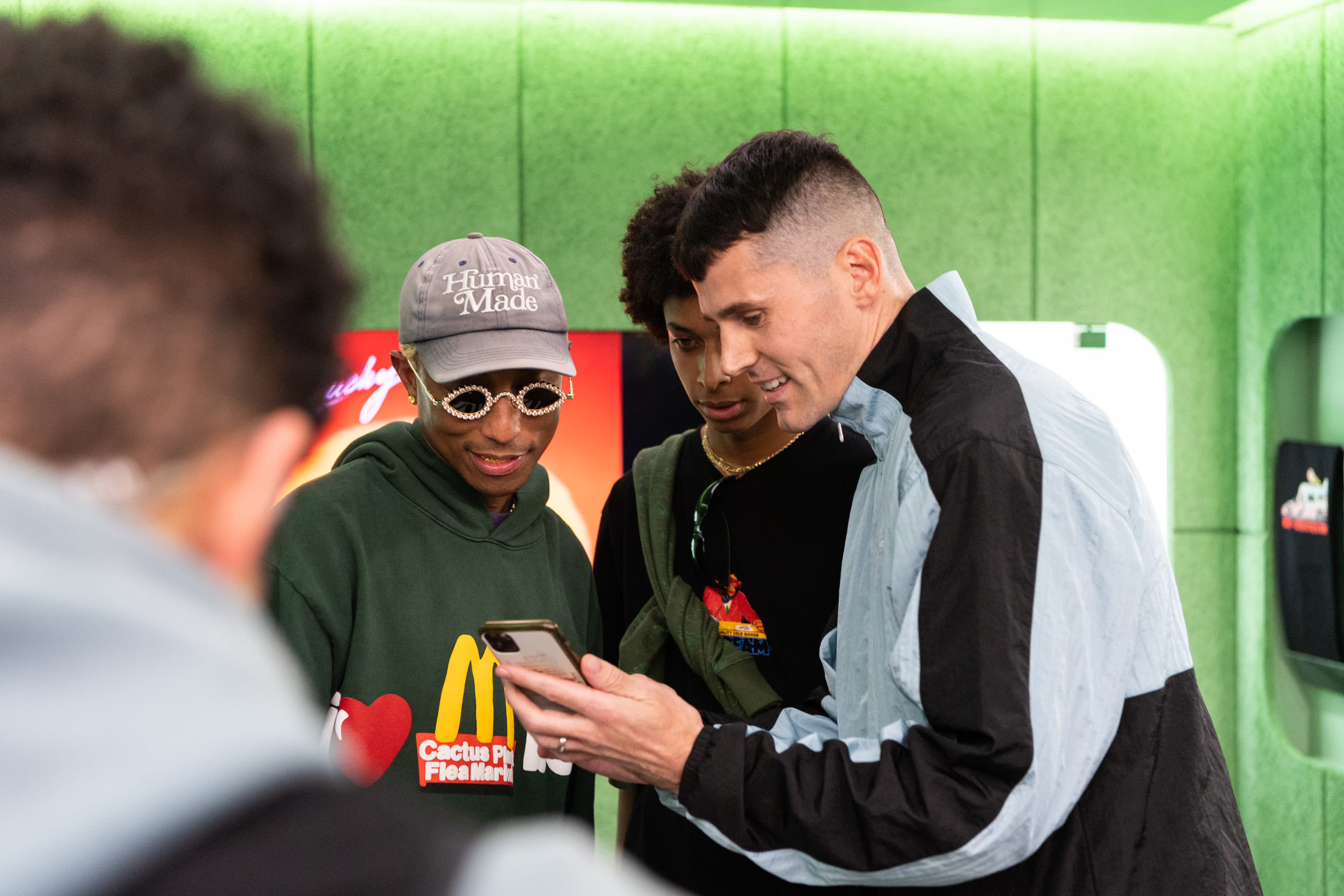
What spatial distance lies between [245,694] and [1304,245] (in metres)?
4.61

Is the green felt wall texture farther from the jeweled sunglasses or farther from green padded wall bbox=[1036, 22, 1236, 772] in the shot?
the jeweled sunglasses

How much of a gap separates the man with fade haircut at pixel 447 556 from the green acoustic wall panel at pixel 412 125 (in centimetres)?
202

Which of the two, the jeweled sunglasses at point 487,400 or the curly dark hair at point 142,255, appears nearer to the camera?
the curly dark hair at point 142,255

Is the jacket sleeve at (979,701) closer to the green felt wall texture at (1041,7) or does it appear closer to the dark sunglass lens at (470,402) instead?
the dark sunglass lens at (470,402)

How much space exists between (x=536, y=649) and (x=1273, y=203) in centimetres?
404

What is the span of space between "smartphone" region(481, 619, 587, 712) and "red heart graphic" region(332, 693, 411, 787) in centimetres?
25

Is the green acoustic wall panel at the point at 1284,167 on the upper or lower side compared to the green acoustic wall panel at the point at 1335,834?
upper

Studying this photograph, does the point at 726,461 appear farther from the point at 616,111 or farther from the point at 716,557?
the point at 616,111

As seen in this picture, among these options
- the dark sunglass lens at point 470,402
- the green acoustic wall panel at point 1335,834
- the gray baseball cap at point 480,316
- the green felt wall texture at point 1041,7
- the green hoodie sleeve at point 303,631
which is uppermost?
the green felt wall texture at point 1041,7

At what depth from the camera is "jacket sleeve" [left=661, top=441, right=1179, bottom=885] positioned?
50.1 inches

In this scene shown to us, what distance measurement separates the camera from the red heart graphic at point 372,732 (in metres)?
1.63

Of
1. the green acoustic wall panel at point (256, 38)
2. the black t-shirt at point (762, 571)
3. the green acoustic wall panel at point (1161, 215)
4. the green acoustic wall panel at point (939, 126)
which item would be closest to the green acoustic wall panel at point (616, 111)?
the green acoustic wall panel at point (939, 126)

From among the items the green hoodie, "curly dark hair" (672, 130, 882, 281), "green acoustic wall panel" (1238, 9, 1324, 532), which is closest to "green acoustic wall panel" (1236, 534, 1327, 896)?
"green acoustic wall panel" (1238, 9, 1324, 532)

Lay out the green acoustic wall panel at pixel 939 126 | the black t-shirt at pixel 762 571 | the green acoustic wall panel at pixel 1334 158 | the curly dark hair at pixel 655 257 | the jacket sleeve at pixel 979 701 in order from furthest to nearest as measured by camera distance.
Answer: the green acoustic wall panel at pixel 939 126 < the green acoustic wall panel at pixel 1334 158 < the curly dark hair at pixel 655 257 < the black t-shirt at pixel 762 571 < the jacket sleeve at pixel 979 701
